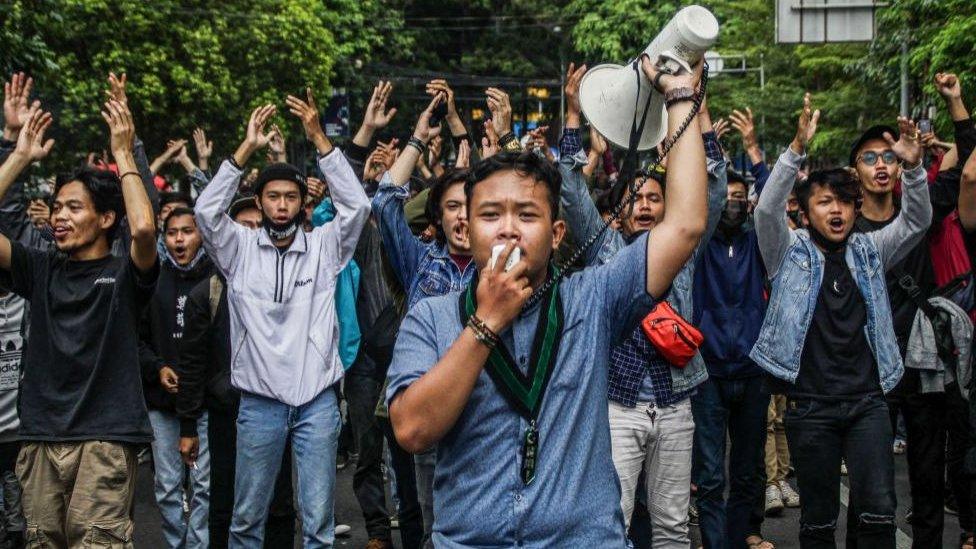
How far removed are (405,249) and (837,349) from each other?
211 cm

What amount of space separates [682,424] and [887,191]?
2024mm

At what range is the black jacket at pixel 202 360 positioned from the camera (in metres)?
6.62

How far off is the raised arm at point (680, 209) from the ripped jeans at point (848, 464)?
285cm

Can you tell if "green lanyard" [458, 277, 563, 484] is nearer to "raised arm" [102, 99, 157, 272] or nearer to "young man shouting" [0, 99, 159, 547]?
"raised arm" [102, 99, 157, 272]

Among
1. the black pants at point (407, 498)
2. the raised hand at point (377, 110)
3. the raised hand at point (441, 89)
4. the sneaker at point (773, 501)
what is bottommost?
the sneaker at point (773, 501)

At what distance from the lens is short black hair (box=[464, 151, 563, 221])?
314cm

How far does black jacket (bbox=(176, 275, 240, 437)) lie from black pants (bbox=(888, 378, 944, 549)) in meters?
3.56

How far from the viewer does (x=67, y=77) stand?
2194 centimetres

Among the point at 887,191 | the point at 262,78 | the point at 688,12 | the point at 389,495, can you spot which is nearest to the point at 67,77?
the point at 262,78

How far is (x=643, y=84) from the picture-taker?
3.46 m

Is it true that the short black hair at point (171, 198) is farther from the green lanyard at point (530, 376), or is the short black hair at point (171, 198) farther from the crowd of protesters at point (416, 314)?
the green lanyard at point (530, 376)

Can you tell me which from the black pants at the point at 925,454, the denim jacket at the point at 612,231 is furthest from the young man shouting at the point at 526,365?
the black pants at the point at 925,454

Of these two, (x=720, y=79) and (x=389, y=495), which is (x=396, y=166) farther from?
(x=720, y=79)

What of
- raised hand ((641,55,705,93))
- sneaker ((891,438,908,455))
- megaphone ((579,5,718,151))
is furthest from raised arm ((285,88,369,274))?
sneaker ((891,438,908,455))
